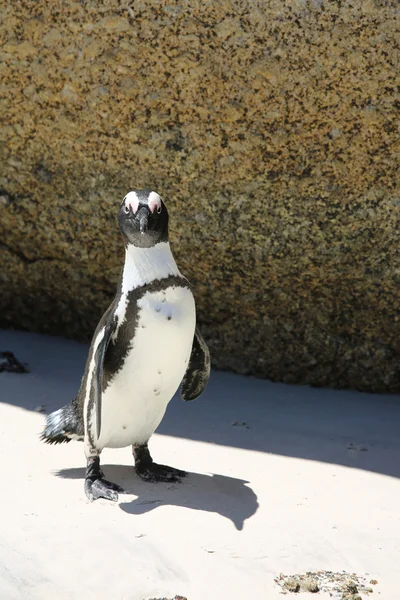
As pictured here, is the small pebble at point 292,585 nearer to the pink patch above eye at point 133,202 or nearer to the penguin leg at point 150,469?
the penguin leg at point 150,469

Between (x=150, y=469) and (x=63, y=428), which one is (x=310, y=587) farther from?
(x=63, y=428)

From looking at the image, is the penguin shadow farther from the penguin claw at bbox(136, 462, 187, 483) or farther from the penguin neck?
the penguin neck

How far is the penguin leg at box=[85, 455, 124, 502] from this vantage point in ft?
7.92

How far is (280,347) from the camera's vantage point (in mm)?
3861

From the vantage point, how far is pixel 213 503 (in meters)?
2.45

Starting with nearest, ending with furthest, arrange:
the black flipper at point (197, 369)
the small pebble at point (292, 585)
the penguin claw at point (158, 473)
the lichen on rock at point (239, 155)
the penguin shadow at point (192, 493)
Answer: the small pebble at point (292, 585)
the penguin shadow at point (192, 493)
the penguin claw at point (158, 473)
the black flipper at point (197, 369)
the lichen on rock at point (239, 155)

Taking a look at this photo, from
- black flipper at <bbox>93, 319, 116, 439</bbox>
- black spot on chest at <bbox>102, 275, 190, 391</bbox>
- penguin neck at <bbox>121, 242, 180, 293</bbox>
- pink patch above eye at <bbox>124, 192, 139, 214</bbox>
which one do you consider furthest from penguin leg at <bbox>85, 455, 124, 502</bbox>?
pink patch above eye at <bbox>124, 192, 139, 214</bbox>

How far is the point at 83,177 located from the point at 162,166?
396 mm

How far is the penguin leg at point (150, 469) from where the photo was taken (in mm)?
2600

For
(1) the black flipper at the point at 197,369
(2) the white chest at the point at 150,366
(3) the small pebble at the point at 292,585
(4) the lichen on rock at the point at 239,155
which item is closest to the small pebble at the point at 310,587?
(3) the small pebble at the point at 292,585

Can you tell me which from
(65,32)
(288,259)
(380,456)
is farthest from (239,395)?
(65,32)

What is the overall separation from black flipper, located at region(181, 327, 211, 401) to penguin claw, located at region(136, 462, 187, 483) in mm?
272

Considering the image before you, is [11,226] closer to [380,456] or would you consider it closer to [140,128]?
[140,128]

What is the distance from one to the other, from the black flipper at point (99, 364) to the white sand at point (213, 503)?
253 millimetres
